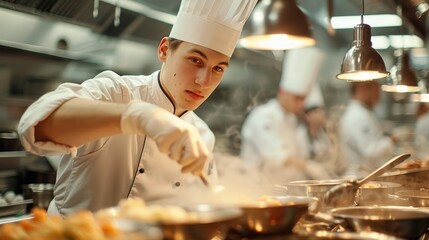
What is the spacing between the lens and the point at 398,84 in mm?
3920

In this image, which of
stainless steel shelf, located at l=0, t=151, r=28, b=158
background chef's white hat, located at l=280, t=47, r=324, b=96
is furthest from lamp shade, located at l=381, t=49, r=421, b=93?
stainless steel shelf, located at l=0, t=151, r=28, b=158

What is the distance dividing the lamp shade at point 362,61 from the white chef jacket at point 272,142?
2720 millimetres

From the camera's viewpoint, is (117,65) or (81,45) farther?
(117,65)

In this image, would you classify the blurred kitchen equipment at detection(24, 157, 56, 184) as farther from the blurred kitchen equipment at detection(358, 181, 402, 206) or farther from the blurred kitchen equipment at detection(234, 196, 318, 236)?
the blurred kitchen equipment at detection(234, 196, 318, 236)

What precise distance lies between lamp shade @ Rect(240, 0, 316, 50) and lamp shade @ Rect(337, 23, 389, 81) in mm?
341

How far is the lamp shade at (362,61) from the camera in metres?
2.37

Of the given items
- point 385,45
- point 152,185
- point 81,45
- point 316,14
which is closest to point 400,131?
Result: point 385,45

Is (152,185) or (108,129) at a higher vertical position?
(108,129)

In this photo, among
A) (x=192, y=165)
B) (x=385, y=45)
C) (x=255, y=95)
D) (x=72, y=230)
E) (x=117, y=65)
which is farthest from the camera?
(x=385, y=45)

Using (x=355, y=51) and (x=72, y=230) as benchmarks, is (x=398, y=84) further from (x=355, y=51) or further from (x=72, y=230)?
(x=72, y=230)

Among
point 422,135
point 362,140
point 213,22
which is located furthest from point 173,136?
point 422,135

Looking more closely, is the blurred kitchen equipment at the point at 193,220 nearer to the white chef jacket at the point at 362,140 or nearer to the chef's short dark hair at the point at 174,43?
the chef's short dark hair at the point at 174,43

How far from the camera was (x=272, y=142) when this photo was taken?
5.61m

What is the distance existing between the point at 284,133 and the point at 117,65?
87.2 inches
